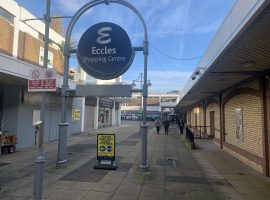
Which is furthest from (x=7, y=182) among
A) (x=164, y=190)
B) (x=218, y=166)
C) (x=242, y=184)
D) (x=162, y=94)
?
(x=162, y=94)

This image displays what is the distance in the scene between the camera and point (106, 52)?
34.4ft

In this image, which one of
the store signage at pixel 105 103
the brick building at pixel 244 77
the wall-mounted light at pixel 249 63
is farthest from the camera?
the store signage at pixel 105 103

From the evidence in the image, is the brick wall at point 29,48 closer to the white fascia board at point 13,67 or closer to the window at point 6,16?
the window at point 6,16

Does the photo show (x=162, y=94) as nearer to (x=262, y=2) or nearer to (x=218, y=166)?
(x=218, y=166)

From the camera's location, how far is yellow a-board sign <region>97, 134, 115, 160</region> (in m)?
10.9

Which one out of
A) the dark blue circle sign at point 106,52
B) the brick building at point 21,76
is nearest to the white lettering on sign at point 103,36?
the dark blue circle sign at point 106,52

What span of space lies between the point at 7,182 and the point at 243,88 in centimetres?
992

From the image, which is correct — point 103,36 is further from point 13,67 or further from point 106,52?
point 13,67

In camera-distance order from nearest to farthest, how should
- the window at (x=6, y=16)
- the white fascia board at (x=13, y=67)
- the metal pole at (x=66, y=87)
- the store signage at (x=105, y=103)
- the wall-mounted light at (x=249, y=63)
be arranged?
the wall-mounted light at (x=249, y=63) → the metal pole at (x=66, y=87) → the white fascia board at (x=13, y=67) → the window at (x=6, y=16) → the store signage at (x=105, y=103)

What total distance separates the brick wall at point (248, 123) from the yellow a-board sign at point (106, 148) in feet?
18.5

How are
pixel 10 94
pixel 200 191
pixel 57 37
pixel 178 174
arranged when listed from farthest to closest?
1. pixel 57 37
2. pixel 10 94
3. pixel 178 174
4. pixel 200 191

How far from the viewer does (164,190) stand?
798 centimetres

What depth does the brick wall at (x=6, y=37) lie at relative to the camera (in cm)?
1800

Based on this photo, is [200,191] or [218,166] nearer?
[200,191]
